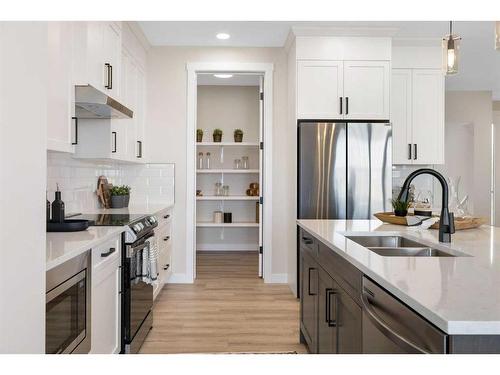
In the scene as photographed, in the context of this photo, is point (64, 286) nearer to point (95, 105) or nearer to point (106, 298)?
point (106, 298)

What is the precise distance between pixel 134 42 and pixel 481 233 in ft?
11.8

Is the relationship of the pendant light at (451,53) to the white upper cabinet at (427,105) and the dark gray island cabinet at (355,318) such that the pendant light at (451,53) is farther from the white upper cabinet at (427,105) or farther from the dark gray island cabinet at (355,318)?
the white upper cabinet at (427,105)

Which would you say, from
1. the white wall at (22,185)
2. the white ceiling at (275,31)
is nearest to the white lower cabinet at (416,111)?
the white ceiling at (275,31)

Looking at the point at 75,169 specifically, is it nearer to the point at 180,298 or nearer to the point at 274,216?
the point at 180,298

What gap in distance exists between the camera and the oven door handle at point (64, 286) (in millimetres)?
1587

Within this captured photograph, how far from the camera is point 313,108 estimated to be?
450cm

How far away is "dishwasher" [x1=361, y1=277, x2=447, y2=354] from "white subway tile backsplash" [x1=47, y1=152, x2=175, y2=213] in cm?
238

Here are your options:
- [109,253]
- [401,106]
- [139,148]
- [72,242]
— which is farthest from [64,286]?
[401,106]

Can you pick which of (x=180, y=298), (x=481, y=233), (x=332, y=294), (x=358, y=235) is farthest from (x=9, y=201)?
(x=180, y=298)

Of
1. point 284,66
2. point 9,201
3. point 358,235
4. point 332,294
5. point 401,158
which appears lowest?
point 332,294

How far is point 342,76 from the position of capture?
4.52m

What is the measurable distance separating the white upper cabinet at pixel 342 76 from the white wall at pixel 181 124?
1.98 feet

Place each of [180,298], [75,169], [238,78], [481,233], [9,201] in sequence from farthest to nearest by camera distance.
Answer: [238,78]
[180,298]
[75,169]
[481,233]
[9,201]

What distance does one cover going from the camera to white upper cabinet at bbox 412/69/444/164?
16.7ft
